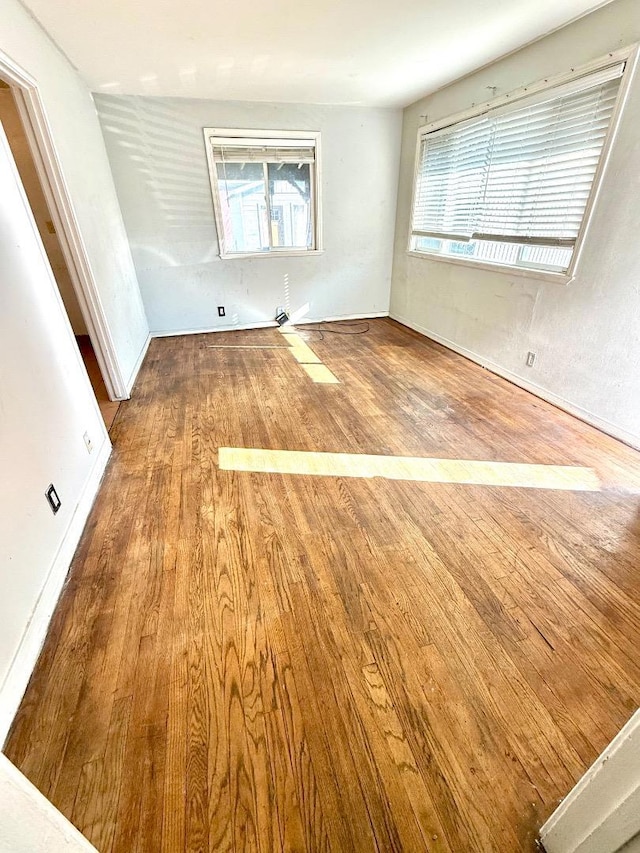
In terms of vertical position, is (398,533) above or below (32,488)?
below

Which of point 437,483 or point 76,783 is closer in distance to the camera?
point 76,783

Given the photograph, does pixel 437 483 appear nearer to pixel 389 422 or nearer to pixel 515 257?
→ pixel 389 422

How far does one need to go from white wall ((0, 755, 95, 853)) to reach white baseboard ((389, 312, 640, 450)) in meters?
3.02

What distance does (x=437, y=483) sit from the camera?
A: 213 centimetres

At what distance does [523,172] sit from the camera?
115 inches

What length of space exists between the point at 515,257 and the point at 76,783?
3.91m

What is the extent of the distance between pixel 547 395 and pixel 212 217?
3936mm

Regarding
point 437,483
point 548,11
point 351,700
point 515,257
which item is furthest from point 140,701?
point 548,11

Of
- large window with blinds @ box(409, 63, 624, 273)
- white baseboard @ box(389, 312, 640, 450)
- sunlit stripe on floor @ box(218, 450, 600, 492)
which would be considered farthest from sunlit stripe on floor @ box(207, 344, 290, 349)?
sunlit stripe on floor @ box(218, 450, 600, 492)

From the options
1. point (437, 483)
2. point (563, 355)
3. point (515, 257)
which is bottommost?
point (437, 483)

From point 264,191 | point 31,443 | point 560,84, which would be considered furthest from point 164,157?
point 31,443

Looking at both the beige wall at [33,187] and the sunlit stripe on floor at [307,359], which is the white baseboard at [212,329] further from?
the beige wall at [33,187]

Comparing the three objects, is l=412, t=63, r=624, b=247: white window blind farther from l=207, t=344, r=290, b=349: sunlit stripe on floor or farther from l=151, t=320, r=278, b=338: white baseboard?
l=151, t=320, r=278, b=338: white baseboard

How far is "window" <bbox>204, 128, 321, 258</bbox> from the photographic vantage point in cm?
412
